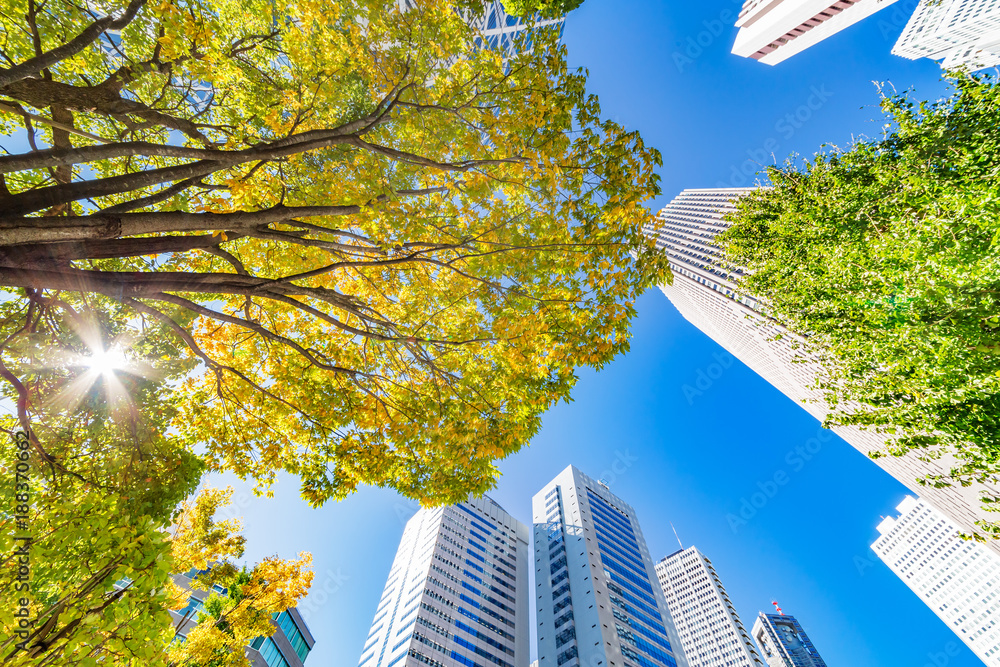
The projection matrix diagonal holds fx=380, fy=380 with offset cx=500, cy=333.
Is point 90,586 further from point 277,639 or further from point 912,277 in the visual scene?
point 277,639

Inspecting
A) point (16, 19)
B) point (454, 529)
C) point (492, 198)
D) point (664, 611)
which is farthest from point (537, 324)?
point (664, 611)

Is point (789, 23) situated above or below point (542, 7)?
above

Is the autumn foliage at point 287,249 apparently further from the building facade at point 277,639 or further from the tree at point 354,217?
the building facade at point 277,639

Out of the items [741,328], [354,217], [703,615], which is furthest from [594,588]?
[703,615]

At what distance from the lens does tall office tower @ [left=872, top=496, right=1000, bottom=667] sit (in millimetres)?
122138

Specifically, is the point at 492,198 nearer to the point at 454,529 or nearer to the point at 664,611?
the point at 454,529

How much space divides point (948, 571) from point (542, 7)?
734ft

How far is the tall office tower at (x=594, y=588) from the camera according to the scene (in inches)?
2265

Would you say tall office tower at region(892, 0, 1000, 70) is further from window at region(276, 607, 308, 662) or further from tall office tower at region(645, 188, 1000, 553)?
window at region(276, 607, 308, 662)

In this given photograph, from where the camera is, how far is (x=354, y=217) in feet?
20.5

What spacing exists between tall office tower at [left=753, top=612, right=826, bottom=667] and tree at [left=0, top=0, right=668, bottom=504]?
22613 cm

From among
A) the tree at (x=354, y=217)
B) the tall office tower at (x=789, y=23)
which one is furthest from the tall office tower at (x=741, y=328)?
the tall office tower at (x=789, y=23)

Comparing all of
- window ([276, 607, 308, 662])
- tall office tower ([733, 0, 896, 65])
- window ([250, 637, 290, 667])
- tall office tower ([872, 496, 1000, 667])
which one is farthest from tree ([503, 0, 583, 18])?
tall office tower ([872, 496, 1000, 667])

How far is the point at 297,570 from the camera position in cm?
959
